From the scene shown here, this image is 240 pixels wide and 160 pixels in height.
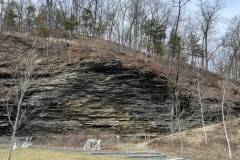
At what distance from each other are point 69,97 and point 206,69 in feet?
68.2

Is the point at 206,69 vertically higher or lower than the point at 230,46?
lower

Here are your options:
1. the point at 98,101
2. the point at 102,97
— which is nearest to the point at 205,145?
the point at 102,97

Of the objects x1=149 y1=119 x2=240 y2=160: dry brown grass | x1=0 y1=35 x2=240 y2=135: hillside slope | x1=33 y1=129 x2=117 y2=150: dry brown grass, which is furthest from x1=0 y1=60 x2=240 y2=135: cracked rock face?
x1=149 y1=119 x2=240 y2=160: dry brown grass

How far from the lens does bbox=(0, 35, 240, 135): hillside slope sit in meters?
17.6

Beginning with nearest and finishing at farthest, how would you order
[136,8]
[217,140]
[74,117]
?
[217,140], [74,117], [136,8]

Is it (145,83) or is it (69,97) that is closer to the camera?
(69,97)

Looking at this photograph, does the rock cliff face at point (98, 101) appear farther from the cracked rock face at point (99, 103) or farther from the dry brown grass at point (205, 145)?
the dry brown grass at point (205, 145)

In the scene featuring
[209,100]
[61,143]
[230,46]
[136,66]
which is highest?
[230,46]

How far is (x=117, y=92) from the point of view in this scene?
60.3ft

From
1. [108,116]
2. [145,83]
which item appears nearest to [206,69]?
[145,83]

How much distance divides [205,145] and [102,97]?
964 centimetres

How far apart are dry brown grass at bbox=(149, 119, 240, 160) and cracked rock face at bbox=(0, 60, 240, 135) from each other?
2435mm

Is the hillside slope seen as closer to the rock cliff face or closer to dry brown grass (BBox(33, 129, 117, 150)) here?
the rock cliff face

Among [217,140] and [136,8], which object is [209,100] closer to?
[217,140]
